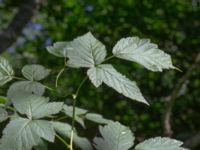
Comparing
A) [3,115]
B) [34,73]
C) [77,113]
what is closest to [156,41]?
[77,113]

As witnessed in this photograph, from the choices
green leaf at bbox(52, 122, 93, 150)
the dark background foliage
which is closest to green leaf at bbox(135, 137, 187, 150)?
green leaf at bbox(52, 122, 93, 150)

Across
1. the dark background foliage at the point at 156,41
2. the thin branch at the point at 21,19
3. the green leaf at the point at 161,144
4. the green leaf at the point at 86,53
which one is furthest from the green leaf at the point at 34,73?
the thin branch at the point at 21,19

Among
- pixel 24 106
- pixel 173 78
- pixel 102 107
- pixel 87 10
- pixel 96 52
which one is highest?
pixel 96 52

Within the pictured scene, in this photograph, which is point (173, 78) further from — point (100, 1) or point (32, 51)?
point (32, 51)

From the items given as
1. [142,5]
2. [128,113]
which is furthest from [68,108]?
[142,5]

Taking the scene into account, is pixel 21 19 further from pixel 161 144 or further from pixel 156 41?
pixel 161 144
